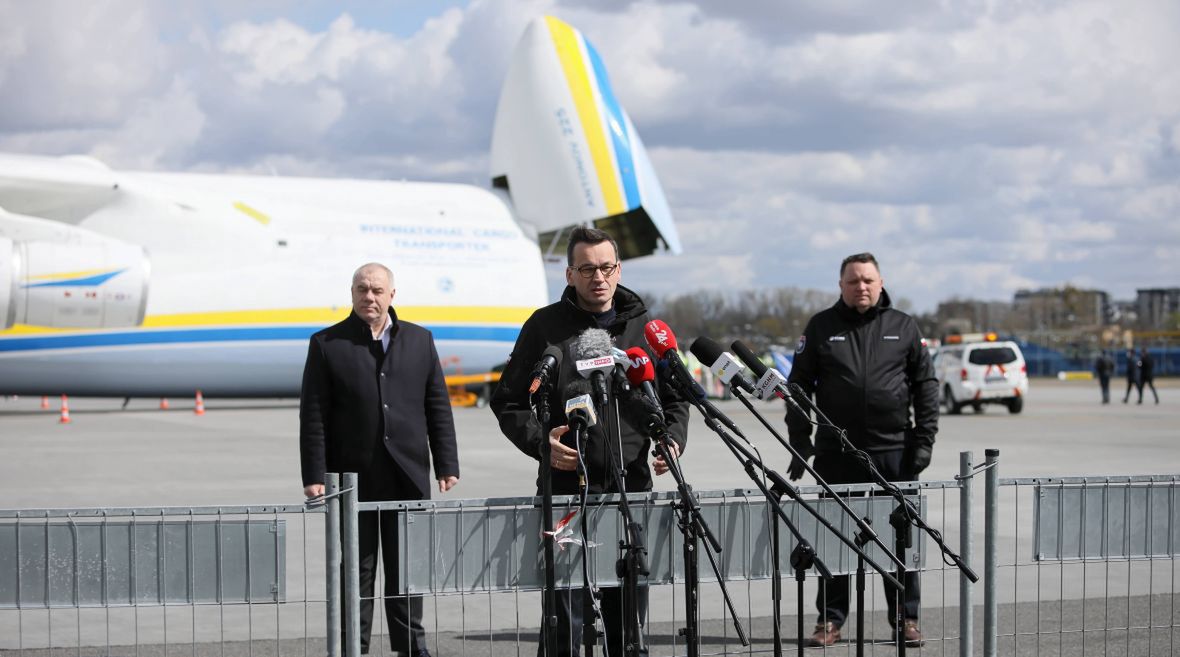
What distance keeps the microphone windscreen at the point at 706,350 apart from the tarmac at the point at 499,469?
4.52ft

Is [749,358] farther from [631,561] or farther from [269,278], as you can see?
[269,278]

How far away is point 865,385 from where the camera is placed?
230 inches

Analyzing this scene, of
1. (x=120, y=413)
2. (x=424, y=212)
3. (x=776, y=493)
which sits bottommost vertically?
(x=120, y=413)

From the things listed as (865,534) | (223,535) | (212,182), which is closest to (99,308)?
(212,182)

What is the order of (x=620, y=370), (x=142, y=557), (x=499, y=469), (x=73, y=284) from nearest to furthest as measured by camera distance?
1. (x=620, y=370)
2. (x=142, y=557)
3. (x=499, y=469)
4. (x=73, y=284)

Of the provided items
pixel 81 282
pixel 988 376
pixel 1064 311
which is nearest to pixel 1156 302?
pixel 1064 311

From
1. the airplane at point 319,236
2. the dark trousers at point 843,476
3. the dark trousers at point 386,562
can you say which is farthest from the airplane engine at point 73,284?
the dark trousers at point 843,476

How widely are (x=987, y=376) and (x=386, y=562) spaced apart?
22.1 meters

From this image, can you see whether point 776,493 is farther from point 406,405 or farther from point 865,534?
point 406,405

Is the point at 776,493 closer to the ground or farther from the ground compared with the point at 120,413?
farther from the ground

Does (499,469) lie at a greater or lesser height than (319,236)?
lesser

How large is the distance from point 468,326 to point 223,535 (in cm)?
2028

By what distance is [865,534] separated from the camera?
3.67 m

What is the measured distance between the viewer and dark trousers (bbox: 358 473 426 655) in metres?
4.70
